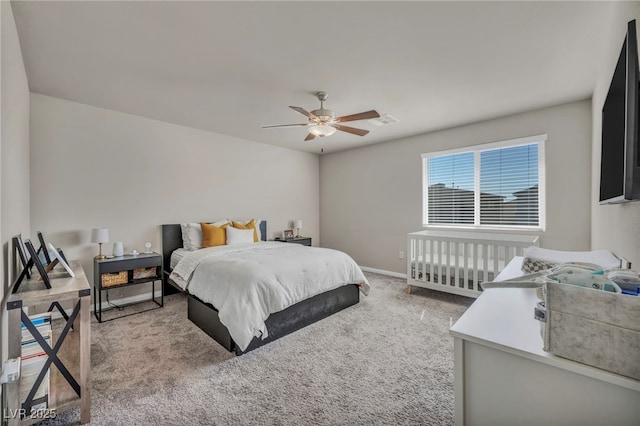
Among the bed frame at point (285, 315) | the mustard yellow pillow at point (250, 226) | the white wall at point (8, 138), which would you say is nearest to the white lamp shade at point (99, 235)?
the white wall at point (8, 138)

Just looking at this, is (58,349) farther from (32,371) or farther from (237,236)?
(237,236)

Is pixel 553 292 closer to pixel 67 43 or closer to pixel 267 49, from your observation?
pixel 267 49

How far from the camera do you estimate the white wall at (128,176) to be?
3.07 m

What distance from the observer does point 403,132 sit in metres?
4.40

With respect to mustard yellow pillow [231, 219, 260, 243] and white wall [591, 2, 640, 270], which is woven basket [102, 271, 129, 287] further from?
white wall [591, 2, 640, 270]

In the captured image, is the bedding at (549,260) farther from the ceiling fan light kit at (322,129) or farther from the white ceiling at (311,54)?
the ceiling fan light kit at (322,129)

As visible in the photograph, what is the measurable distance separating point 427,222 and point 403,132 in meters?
1.53

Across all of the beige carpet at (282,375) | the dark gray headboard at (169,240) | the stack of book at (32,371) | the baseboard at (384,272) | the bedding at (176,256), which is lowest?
the beige carpet at (282,375)

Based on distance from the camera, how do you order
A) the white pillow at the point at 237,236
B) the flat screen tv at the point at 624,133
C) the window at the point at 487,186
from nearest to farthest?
the flat screen tv at the point at 624,133 < the window at the point at 487,186 < the white pillow at the point at 237,236

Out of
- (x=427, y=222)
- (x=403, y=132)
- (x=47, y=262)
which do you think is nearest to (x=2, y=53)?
(x=47, y=262)

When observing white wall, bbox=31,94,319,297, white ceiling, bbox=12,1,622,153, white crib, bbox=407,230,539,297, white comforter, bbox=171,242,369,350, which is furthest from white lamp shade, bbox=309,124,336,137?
white wall, bbox=31,94,319,297

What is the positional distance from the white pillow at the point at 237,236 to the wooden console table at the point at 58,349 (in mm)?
2217

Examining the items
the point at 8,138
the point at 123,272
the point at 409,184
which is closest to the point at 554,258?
the point at 409,184

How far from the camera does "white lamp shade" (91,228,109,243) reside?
3127 millimetres
